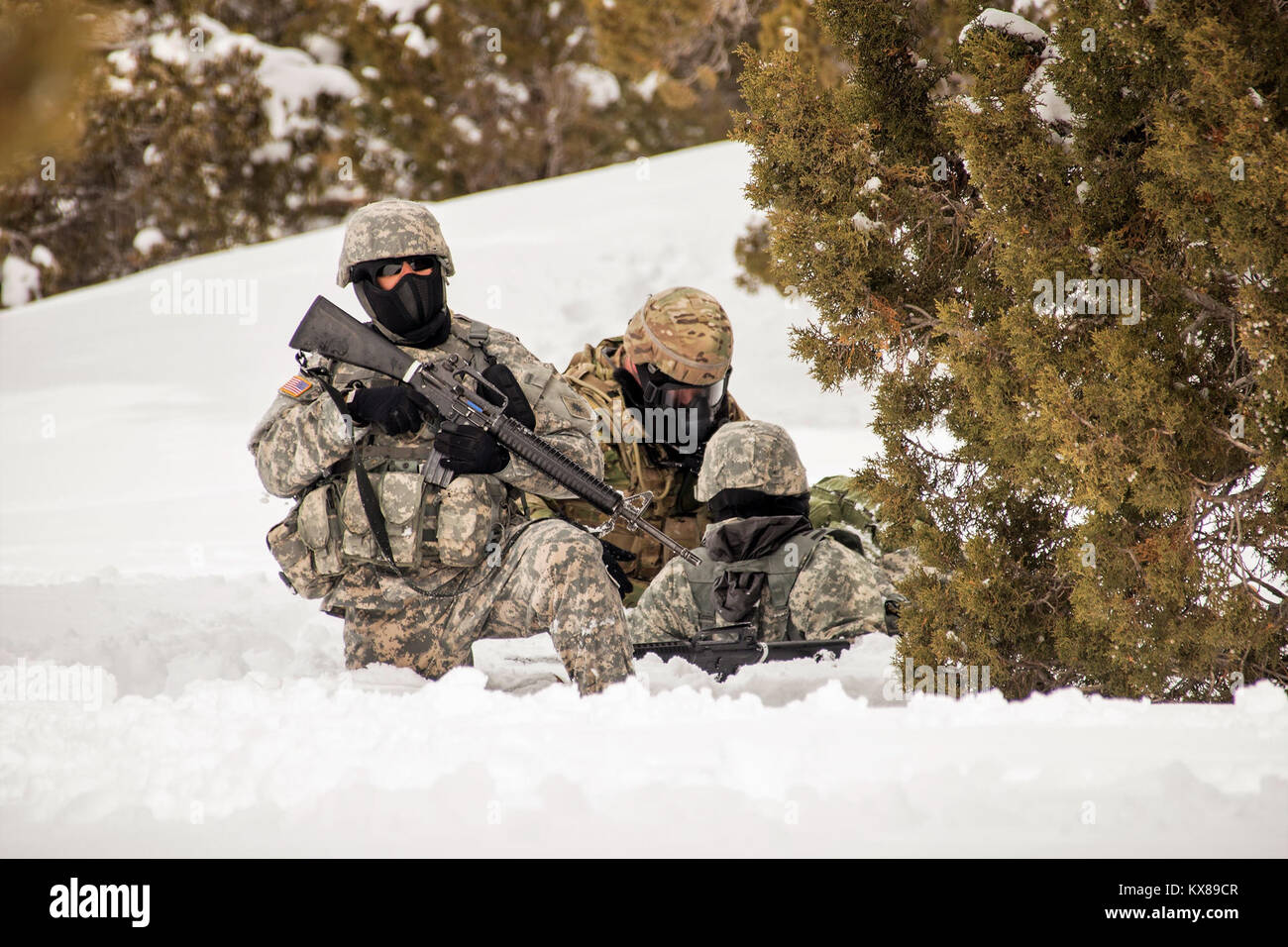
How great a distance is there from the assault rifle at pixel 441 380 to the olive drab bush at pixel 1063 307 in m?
0.94

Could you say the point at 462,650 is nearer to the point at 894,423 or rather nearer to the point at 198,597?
the point at 894,423

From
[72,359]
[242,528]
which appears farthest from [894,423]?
[72,359]

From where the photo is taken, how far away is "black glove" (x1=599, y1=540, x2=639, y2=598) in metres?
5.08

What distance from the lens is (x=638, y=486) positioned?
5.81 m

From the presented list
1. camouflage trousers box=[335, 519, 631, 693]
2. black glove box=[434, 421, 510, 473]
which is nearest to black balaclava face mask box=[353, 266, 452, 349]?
black glove box=[434, 421, 510, 473]

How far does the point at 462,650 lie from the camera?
4324mm

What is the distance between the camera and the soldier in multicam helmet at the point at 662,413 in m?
5.63

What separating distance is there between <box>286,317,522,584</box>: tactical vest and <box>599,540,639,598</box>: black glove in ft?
2.80

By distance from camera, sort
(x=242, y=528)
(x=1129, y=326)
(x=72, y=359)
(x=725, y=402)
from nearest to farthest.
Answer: (x=1129, y=326)
(x=725, y=402)
(x=242, y=528)
(x=72, y=359)

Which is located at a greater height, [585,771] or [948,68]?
[948,68]

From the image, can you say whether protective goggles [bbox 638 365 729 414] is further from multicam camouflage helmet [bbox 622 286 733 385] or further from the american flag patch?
the american flag patch

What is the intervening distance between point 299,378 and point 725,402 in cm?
235

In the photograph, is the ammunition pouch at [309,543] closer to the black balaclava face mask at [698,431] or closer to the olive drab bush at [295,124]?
the black balaclava face mask at [698,431]

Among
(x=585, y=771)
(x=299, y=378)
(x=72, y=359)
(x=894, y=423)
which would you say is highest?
(x=72, y=359)
